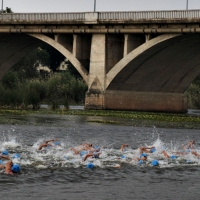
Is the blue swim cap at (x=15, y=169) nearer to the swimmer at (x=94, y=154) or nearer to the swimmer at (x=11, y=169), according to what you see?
the swimmer at (x=11, y=169)

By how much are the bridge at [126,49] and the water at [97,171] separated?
18.6 m

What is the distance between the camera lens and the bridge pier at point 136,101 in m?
64.5

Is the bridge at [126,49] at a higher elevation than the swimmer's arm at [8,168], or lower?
higher

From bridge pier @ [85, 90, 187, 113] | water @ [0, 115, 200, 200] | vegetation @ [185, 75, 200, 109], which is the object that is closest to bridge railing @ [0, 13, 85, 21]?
bridge pier @ [85, 90, 187, 113]

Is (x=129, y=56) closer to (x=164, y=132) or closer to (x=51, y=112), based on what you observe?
(x=51, y=112)

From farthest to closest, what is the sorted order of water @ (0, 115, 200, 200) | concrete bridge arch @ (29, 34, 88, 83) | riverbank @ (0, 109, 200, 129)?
1. concrete bridge arch @ (29, 34, 88, 83)
2. riverbank @ (0, 109, 200, 129)
3. water @ (0, 115, 200, 200)

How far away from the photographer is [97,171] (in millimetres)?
27234

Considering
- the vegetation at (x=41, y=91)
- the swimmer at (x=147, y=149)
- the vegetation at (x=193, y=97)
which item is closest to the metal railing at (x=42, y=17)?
the vegetation at (x=41, y=91)

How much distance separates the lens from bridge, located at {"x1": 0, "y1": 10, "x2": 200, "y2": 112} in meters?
59.4

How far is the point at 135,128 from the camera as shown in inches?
1837

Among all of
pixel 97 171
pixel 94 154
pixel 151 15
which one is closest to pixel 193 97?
pixel 151 15

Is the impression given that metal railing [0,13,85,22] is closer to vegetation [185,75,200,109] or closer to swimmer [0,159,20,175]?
vegetation [185,75,200,109]

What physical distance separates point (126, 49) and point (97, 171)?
35951mm

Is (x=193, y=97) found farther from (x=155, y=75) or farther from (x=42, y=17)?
(x=42, y=17)
